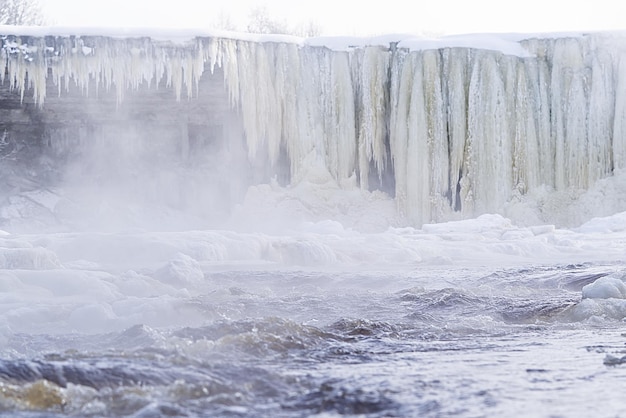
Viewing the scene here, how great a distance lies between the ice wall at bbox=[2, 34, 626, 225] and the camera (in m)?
18.5

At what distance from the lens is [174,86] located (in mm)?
18734

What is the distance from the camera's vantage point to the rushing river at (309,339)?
3771 millimetres

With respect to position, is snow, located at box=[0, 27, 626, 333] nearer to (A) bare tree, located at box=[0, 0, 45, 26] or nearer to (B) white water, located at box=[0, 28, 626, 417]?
(B) white water, located at box=[0, 28, 626, 417]

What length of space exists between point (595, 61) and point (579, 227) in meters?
3.62

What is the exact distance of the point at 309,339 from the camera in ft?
17.6

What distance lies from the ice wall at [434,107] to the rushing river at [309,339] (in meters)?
6.85

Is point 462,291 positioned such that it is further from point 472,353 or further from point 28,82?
point 28,82

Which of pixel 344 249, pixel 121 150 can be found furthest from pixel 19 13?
pixel 344 249

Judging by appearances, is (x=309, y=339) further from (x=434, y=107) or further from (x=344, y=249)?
(x=434, y=107)

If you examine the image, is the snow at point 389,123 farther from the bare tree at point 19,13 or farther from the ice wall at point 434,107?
the bare tree at point 19,13

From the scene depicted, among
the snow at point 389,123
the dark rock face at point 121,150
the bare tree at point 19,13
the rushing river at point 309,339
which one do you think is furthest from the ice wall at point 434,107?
the bare tree at point 19,13

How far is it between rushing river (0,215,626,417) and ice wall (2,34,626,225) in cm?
685

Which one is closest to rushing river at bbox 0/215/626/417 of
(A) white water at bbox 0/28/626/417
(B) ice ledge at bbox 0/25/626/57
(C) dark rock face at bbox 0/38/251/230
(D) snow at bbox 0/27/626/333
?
(A) white water at bbox 0/28/626/417

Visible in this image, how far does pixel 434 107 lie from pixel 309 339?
13839 millimetres
